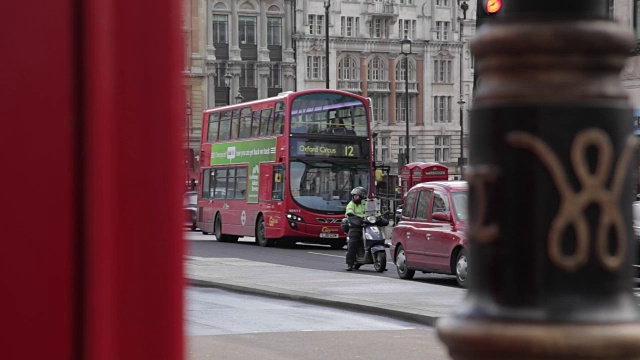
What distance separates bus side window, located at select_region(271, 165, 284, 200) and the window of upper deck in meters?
1.11

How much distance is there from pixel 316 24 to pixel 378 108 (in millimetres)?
8866

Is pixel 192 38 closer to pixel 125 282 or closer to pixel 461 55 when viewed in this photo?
pixel 125 282

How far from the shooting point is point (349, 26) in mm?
110688

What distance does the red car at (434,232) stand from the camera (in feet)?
67.0

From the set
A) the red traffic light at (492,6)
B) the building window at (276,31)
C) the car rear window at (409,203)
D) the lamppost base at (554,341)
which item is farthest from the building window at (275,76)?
the lamppost base at (554,341)

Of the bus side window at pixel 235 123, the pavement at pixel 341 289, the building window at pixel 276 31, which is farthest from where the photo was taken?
the building window at pixel 276 31

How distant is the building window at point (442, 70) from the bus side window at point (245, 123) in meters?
76.6

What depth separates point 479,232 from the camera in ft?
7.39

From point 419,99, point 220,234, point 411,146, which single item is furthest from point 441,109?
point 220,234

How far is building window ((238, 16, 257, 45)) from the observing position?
103 m

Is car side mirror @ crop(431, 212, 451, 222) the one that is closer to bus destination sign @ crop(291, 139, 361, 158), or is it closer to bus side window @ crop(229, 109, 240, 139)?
bus destination sign @ crop(291, 139, 361, 158)

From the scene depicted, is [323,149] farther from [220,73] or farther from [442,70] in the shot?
[442,70]

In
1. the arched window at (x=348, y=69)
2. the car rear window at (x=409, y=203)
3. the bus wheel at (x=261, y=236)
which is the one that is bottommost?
the bus wheel at (x=261, y=236)

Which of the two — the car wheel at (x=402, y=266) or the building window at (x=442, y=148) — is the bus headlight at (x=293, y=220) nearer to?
the car wheel at (x=402, y=266)
